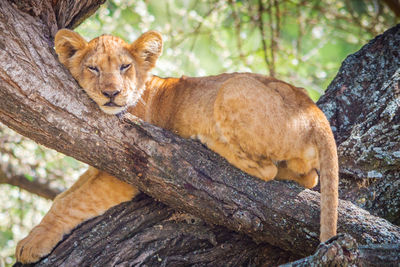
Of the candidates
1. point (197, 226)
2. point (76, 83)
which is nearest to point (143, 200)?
point (197, 226)

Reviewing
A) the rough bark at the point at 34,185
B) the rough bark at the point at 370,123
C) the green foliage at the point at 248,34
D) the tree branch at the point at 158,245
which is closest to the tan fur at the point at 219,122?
the tree branch at the point at 158,245

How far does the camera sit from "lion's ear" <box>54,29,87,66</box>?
3.95 m

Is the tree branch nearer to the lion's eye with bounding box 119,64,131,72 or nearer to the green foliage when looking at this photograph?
the lion's eye with bounding box 119,64,131,72

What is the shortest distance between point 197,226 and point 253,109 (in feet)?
3.86

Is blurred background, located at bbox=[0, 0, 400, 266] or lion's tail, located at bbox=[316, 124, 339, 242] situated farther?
blurred background, located at bbox=[0, 0, 400, 266]

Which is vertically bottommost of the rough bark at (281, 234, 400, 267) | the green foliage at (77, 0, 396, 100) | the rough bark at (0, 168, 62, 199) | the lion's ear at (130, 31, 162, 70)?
the rough bark at (0, 168, 62, 199)

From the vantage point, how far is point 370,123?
14.3ft

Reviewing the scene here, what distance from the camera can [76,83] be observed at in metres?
3.70

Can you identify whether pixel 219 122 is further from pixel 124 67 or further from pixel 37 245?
pixel 37 245

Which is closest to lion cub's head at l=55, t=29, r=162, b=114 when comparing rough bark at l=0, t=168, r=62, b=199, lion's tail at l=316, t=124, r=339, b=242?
lion's tail at l=316, t=124, r=339, b=242

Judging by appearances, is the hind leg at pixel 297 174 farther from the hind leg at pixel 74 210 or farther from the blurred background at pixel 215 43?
the blurred background at pixel 215 43

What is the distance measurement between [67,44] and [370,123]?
9.75ft

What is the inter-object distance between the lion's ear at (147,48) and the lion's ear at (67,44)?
557 millimetres

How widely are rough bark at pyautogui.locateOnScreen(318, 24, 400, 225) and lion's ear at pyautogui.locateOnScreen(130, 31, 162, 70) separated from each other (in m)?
1.93
